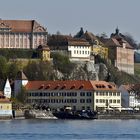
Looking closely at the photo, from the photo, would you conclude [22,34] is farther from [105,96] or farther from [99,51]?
[105,96]

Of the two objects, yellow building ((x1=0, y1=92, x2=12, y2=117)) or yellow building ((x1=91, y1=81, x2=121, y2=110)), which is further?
yellow building ((x1=91, y1=81, x2=121, y2=110))

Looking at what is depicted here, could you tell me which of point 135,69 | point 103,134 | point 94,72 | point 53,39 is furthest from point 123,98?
point 103,134

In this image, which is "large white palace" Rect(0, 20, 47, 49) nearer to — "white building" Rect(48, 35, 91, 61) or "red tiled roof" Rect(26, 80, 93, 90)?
"white building" Rect(48, 35, 91, 61)

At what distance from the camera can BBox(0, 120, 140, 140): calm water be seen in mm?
90062

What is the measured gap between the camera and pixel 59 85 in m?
140

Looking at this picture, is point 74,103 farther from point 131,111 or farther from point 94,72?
point 94,72

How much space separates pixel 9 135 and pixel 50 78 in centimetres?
5919

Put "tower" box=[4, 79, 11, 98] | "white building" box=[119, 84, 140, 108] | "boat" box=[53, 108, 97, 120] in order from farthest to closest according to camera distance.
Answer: "white building" box=[119, 84, 140, 108] → "tower" box=[4, 79, 11, 98] → "boat" box=[53, 108, 97, 120]

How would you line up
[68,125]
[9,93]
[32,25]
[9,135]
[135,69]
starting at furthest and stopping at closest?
[135,69]
[32,25]
[9,93]
[68,125]
[9,135]

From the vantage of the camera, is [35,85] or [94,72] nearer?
[35,85]

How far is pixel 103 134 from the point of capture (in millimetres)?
94250

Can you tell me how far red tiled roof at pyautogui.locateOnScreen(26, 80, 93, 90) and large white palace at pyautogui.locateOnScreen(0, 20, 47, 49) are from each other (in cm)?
1789

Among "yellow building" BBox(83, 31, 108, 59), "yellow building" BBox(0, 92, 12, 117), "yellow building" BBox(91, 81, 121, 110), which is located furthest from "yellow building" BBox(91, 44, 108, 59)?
"yellow building" BBox(0, 92, 12, 117)

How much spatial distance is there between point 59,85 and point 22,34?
819 inches
